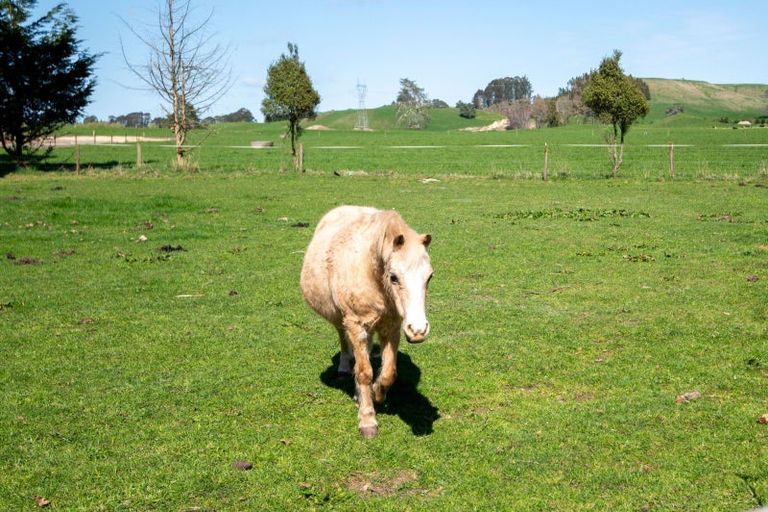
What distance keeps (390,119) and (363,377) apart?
6012 inches

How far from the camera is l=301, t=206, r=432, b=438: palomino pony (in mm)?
5398

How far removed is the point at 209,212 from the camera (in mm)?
20812

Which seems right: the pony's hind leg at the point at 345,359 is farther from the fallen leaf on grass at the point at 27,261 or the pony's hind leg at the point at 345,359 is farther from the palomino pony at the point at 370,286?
the fallen leaf on grass at the point at 27,261

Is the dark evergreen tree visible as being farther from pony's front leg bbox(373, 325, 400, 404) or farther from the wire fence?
pony's front leg bbox(373, 325, 400, 404)

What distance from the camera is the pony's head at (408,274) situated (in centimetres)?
526

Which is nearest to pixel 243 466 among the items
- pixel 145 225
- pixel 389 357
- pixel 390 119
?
pixel 389 357

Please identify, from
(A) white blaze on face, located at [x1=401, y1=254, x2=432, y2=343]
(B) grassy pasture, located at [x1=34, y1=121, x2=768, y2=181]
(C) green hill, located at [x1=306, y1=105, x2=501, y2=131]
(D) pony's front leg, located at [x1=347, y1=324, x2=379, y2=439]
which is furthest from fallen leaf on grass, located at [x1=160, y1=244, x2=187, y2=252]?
(C) green hill, located at [x1=306, y1=105, x2=501, y2=131]

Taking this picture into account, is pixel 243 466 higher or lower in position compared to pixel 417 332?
lower

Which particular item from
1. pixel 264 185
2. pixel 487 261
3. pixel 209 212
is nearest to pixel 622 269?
pixel 487 261

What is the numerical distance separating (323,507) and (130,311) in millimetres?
6394

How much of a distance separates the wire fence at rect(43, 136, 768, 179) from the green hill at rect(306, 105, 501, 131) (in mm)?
89121

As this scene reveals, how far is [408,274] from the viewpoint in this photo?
539 centimetres

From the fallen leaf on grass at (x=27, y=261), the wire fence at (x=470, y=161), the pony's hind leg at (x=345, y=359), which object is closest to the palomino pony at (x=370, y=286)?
the pony's hind leg at (x=345, y=359)

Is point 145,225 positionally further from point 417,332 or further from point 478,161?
point 478,161
